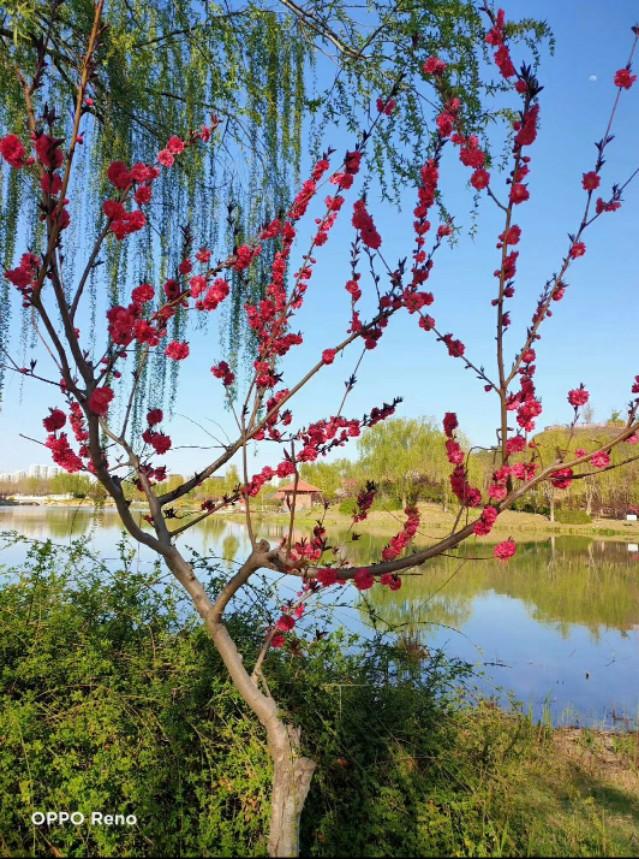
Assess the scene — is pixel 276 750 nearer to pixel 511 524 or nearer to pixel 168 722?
pixel 168 722

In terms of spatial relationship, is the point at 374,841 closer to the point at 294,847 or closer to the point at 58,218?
the point at 294,847

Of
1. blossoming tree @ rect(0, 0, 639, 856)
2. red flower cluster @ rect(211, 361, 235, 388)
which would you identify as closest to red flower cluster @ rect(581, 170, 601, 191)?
blossoming tree @ rect(0, 0, 639, 856)

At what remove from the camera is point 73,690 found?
107 inches

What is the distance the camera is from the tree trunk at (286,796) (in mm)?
1474

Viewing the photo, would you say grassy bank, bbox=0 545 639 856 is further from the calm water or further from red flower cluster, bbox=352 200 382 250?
red flower cluster, bbox=352 200 382 250

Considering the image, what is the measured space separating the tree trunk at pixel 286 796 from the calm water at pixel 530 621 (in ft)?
2.46

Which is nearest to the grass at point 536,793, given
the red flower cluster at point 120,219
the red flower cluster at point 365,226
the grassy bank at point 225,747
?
the grassy bank at point 225,747

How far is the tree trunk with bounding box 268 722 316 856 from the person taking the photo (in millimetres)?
1474

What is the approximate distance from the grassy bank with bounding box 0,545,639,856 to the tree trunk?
45cm

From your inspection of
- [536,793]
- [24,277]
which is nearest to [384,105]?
[24,277]

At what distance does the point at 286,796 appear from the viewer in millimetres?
1535

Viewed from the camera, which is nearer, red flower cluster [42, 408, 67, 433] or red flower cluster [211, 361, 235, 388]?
red flower cluster [42, 408, 67, 433]

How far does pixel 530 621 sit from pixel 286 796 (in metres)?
7.16

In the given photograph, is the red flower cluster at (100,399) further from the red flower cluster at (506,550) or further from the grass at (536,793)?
the grass at (536,793)
